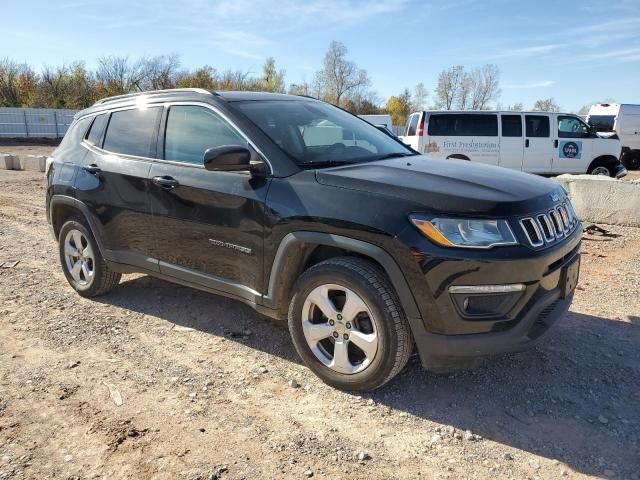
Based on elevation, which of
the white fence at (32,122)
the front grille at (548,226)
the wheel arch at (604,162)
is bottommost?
the front grille at (548,226)

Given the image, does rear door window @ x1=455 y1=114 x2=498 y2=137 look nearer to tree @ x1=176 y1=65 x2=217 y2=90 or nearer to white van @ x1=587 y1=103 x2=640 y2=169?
white van @ x1=587 y1=103 x2=640 y2=169

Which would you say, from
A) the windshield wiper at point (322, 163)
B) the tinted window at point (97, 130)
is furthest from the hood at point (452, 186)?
the tinted window at point (97, 130)

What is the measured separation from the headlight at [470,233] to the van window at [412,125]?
36.1ft

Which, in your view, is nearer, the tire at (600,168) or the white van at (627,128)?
the tire at (600,168)

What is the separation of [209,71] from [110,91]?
905cm

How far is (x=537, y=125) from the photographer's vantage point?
12992 mm

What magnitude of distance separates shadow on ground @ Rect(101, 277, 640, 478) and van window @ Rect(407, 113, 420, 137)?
383 inches

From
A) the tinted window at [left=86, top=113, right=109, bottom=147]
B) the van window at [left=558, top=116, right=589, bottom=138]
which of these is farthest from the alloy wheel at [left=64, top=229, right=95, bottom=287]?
the van window at [left=558, top=116, right=589, bottom=138]

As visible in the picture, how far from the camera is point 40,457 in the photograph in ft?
8.42

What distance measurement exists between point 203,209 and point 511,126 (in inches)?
445

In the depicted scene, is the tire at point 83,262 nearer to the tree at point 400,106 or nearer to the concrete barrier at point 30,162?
the concrete barrier at point 30,162

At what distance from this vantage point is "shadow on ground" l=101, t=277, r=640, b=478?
2648mm

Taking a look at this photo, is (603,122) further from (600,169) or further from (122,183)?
(122,183)

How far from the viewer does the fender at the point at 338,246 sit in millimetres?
2775
